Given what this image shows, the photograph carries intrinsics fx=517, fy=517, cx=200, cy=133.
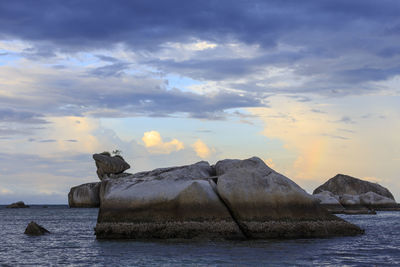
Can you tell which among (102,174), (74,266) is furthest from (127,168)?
(74,266)

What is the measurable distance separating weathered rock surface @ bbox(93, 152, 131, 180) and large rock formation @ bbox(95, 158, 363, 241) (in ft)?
271

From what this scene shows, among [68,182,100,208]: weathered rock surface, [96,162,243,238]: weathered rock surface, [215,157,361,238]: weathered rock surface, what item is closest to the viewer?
[96,162,243,238]: weathered rock surface

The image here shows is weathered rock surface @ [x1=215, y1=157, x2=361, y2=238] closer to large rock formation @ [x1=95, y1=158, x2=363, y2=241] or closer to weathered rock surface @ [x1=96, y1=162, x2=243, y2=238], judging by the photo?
large rock formation @ [x1=95, y1=158, x2=363, y2=241]

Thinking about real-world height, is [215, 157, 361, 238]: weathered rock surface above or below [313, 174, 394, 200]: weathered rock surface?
below

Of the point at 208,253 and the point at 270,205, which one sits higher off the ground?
the point at 270,205

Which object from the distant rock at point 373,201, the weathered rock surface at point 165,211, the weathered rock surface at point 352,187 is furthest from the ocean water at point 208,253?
the weathered rock surface at point 352,187

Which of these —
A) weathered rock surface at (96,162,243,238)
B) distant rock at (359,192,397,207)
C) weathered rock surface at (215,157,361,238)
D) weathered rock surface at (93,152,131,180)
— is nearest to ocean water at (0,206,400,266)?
weathered rock surface at (96,162,243,238)

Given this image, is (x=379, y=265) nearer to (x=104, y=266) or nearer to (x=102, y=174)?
(x=104, y=266)

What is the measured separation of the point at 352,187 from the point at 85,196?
61.9 meters

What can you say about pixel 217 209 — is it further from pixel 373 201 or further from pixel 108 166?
pixel 108 166

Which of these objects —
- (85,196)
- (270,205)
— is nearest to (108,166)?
(85,196)

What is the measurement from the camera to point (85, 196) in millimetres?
111625

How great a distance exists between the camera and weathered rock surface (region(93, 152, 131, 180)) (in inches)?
4456

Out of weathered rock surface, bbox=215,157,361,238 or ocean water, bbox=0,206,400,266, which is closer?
ocean water, bbox=0,206,400,266
